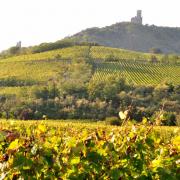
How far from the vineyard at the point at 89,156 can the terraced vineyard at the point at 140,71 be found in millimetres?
71930

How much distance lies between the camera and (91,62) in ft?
293

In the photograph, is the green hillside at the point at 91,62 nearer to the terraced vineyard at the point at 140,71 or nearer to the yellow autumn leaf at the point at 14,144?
the terraced vineyard at the point at 140,71

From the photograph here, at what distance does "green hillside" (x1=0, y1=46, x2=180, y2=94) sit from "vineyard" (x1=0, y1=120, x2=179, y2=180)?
222 ft

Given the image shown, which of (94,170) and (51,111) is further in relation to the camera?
(51,111)

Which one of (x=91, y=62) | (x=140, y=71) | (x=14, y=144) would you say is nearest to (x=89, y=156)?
(x=14, y=144)

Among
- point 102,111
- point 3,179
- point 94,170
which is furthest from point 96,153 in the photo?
point 102,111

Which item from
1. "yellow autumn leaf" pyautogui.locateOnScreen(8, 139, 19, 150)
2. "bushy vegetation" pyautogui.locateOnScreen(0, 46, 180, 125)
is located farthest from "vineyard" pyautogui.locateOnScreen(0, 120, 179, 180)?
Answer: "bushy vegetation" pyautogui.locateOnScreen(0, 46, 180, 125)

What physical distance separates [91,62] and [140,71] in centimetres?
853

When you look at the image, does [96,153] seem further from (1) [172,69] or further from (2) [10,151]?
(1) [172,69]

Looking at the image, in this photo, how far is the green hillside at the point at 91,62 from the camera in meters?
78.1

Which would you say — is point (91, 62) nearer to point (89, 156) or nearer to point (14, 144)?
point (89, 156)

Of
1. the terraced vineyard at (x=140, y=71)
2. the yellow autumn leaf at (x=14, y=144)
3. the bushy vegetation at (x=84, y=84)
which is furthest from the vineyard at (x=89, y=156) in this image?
the terraced vineyard at (x=140, y=71)

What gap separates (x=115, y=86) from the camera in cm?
7050

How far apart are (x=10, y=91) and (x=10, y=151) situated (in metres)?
68.9
